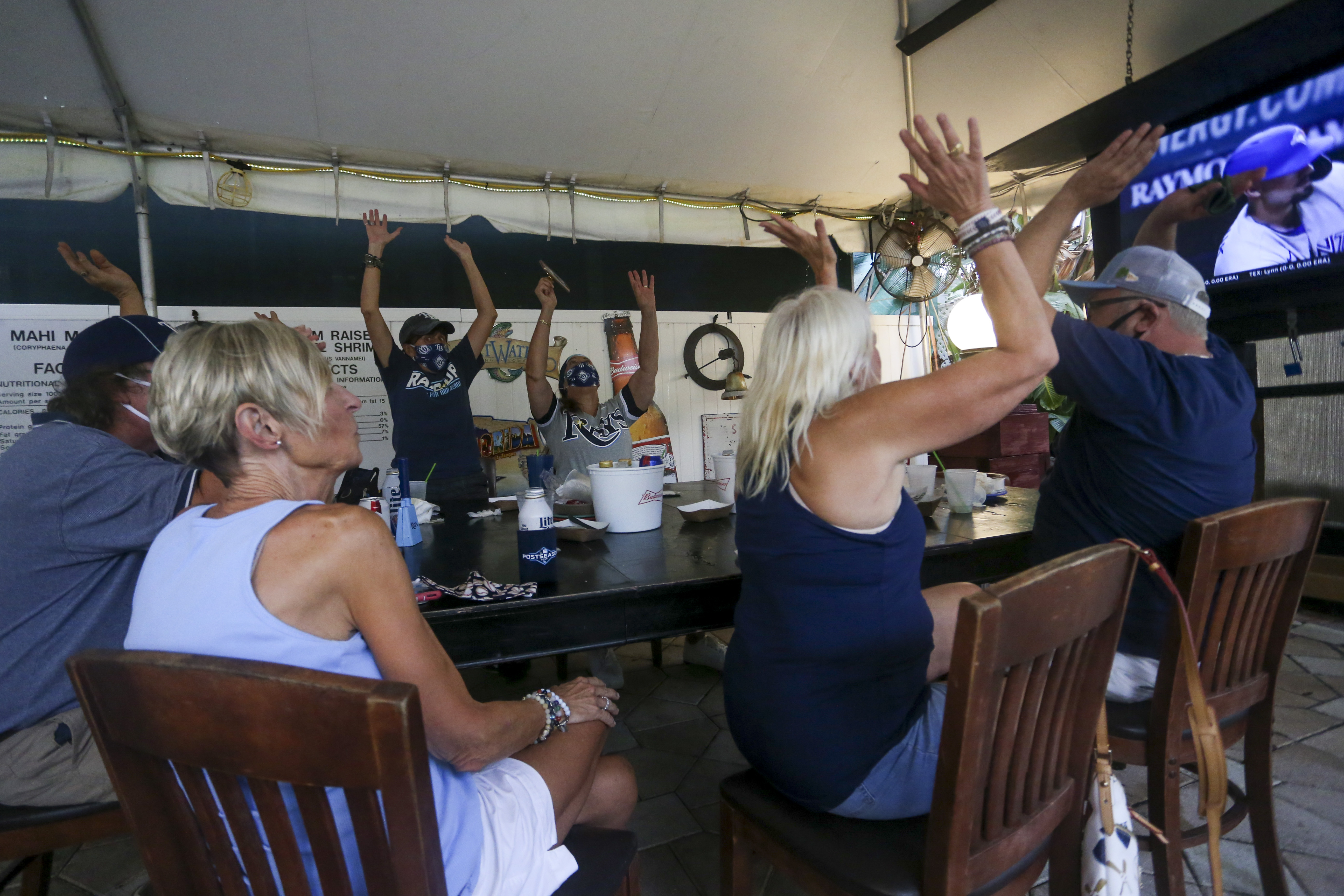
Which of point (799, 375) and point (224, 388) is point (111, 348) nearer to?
point (224, 388)

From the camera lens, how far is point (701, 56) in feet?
13.1

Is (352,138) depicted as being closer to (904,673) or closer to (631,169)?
(631,169)

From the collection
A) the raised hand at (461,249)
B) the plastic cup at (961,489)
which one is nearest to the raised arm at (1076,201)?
the plastic cup at (961,489)

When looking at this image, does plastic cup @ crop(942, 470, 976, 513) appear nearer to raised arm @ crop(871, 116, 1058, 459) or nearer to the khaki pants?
raised arm @ crop(871, 116, 1058, 459)

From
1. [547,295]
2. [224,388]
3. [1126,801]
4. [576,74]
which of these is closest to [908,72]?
[576,74]

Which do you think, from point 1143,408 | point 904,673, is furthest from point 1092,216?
point 904,673

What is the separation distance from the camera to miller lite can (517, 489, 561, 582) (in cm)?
154

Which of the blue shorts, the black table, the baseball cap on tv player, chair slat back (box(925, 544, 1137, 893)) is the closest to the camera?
chair slat back (box(925, 544, 1137, 893))

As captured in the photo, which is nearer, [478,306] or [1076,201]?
[1076,201]

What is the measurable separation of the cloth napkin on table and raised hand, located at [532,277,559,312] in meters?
2.56

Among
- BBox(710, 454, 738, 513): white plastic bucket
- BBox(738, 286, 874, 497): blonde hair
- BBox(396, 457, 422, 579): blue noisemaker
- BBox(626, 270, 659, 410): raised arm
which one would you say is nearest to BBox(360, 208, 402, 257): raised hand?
BBox(626, 270, 659, 410): raised arm

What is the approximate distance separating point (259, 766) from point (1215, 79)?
4048mm

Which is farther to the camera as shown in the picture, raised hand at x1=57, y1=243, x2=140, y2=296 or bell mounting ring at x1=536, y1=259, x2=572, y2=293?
bell mounting ring at x1=536, y1=259, x2=572, y2=293

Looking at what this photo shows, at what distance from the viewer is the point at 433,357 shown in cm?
354
